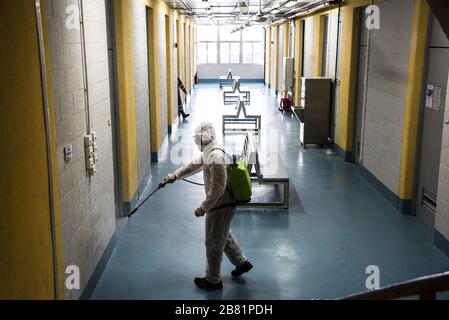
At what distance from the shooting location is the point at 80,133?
4238 millimetres

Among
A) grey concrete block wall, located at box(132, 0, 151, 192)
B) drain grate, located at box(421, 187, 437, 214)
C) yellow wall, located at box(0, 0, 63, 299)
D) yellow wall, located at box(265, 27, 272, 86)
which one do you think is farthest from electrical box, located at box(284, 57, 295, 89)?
yellow wall, located at box(0, 0, 63, 299)

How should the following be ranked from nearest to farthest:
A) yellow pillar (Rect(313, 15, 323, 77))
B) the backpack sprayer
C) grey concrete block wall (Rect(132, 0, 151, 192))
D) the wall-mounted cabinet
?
the backpack sprayer → grey concrete block wall (Rect(132, 0, 151, 192)) → the wall-mounted cabinet → yellow pillar (Rect(313, 15, 323, 77))

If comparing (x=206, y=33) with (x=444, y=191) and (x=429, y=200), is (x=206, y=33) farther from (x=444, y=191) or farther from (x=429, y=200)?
(x=444, y=191)

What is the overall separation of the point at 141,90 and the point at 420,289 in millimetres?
6507

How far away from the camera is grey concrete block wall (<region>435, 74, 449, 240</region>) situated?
525cm

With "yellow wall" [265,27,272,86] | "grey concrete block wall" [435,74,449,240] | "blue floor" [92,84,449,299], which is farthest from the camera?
"yellow wall" [265,27,272,86]

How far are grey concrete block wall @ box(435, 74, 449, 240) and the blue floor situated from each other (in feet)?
1.01

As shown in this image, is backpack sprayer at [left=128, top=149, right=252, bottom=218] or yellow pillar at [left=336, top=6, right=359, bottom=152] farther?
yellow pillar at [left=336, top=6, right=359, bottom=152]

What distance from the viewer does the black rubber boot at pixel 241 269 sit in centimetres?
486

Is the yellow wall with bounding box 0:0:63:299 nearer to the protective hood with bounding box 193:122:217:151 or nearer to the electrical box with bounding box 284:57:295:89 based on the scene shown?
the protective hood with bounding box 193:122:217:151

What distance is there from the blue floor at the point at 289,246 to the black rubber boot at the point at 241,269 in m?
0.07

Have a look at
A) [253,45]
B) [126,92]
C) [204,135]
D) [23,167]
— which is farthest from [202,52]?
[23,167]

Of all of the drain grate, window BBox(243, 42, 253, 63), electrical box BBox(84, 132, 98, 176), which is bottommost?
the drain grate
